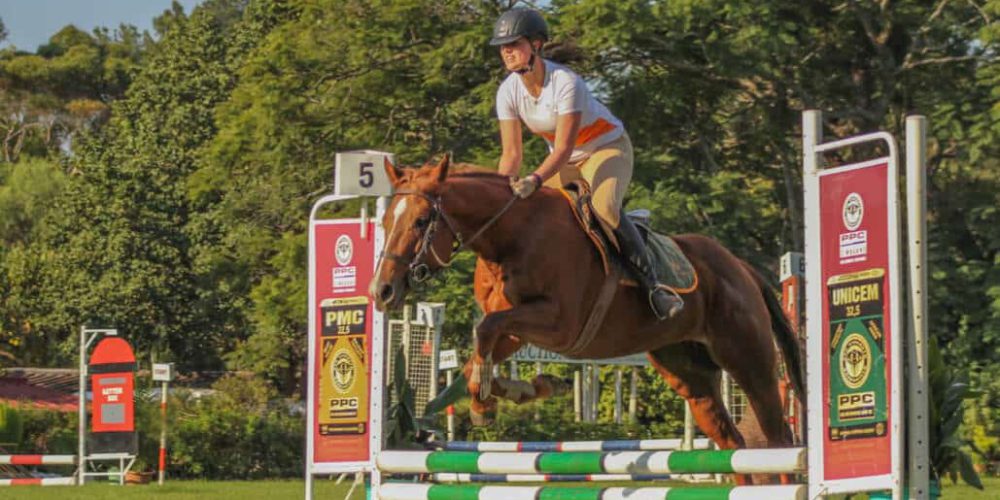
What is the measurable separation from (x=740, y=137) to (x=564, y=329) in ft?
62.3

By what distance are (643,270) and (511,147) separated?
0.90m

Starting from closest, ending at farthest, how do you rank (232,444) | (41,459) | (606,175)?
1. (606,175)
2. (41,459)
3. (232,444)

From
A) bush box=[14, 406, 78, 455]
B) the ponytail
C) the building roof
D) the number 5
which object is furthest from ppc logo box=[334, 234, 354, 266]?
the building roof

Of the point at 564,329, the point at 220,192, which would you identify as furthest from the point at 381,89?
the point at 564,329

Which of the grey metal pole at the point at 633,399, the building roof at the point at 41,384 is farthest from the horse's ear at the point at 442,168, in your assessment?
the building roof at the point at 41,384

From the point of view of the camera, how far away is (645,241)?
Result: 27.6 feet

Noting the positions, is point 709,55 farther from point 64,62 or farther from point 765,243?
point 64,62

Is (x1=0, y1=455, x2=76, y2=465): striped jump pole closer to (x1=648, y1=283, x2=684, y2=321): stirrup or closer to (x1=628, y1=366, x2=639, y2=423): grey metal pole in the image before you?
(x1=628, y1=366, x2=639, y2=423): grey metal pole

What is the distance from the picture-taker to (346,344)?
30.7ft

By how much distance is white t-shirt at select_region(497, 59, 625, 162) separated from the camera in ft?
26.2

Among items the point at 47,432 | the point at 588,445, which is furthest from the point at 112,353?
the point at 588,445

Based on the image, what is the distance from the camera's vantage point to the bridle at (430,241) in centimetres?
725

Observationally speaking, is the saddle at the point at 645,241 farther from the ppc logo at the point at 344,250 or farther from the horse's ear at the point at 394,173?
the ppc logo at the point at 344,250

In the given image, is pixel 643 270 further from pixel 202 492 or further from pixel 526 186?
pixel 202 492
